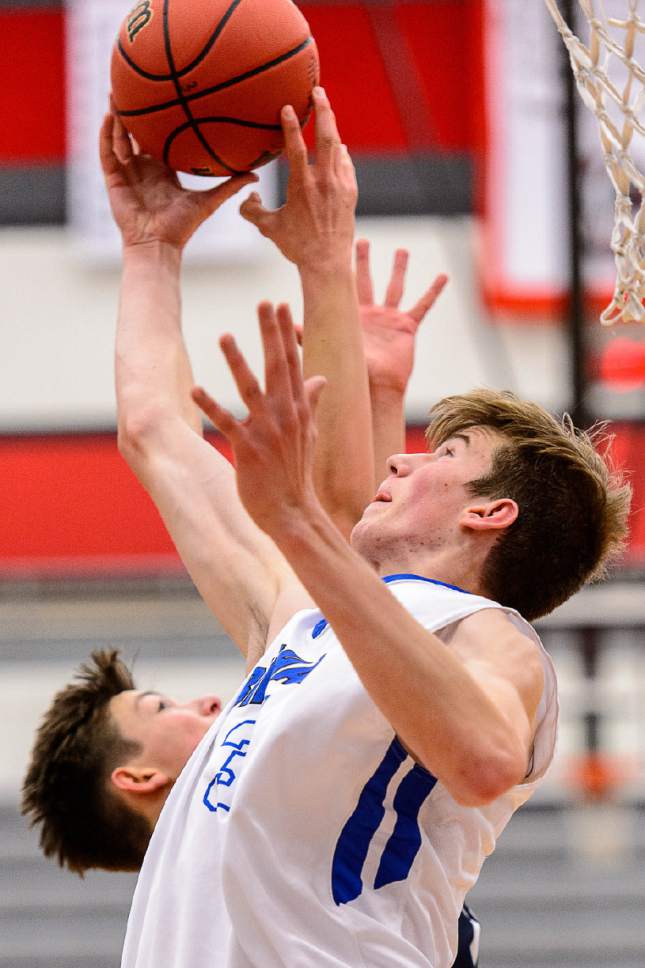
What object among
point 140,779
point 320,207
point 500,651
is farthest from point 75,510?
point 500,651

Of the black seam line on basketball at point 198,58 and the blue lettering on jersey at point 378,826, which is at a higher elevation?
the black seam line on basketball at point 198,58

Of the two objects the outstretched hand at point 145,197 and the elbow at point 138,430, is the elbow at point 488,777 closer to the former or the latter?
the elbow at point 138,430

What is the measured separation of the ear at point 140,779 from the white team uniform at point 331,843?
948mm

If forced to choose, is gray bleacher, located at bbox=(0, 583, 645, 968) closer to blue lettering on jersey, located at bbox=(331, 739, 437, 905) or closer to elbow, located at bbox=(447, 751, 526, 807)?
blue lettering on jersey, located at bbox=(331, 739, 437, 905)

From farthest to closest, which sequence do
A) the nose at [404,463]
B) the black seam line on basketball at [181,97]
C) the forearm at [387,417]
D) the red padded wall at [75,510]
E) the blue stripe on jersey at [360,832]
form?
the red padded wall at [75,510] < the forearm at [387,417] < the black seam line on basketball at [181,97] < the nose at [404,463] < the blue stripe on jersey at [360,832]

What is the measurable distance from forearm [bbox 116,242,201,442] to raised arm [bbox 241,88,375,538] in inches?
10.2

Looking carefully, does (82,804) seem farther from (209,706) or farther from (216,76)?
(216,76)

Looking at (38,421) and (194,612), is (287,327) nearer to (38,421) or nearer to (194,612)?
(194,612)

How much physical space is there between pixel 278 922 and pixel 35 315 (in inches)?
363

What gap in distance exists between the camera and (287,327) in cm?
191

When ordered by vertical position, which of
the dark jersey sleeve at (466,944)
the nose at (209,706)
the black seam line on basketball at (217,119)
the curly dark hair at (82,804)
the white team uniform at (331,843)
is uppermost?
the black seam line on basketball at (217,119)

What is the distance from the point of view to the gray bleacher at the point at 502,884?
6750 millimetres

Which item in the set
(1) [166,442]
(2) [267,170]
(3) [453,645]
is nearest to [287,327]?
(3) [453,645]

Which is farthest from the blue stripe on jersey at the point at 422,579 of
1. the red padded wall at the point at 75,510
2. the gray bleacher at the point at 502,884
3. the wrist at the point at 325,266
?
the red padded wall at the point at 75,510
